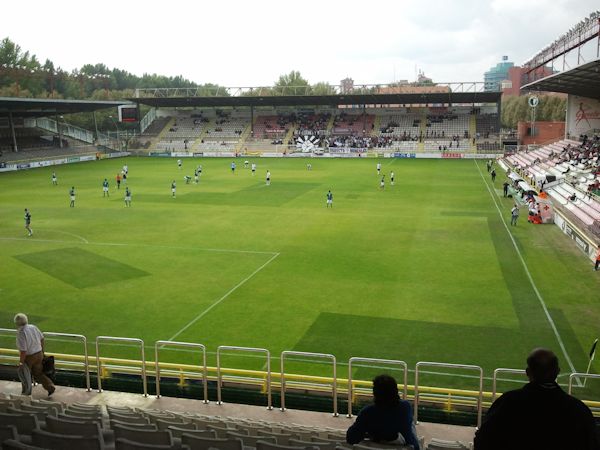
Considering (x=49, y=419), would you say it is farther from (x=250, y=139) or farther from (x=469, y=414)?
(x=250, y=139)

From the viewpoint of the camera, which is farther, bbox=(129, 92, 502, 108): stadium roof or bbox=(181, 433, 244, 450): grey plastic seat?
bbox=(129, 92, 502, 108): stadium roof

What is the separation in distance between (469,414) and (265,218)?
80.9 ft

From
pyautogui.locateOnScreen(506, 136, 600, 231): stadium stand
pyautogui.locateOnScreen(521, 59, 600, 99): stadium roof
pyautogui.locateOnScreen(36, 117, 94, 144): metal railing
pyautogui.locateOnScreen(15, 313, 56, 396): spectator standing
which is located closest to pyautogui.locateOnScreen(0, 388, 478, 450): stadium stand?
pyautogui.locateOnScreen(15, 313, 56, 396): spectator standing

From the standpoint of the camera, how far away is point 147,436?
19.7ft

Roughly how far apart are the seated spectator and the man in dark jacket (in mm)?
1456

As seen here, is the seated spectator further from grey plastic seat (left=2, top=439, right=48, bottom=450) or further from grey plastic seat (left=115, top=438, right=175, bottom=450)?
grey plastic seat (left=2, top=439, right=48, bottom=450)

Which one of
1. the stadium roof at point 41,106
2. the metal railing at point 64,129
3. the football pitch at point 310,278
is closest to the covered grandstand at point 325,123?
the metal railing at point 64,129

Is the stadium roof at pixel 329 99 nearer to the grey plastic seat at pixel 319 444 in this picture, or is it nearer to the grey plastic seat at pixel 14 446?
the grey plastic seat at pixel 319 444

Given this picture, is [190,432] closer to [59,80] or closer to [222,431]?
[222,431]

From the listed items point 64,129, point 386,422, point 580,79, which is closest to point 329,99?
point 64,129

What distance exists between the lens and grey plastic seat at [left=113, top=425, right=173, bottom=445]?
598cm

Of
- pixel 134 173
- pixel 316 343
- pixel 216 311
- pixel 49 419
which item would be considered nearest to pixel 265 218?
pixel 216 311

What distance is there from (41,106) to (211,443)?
77979 millimetres

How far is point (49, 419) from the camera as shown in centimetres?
624
